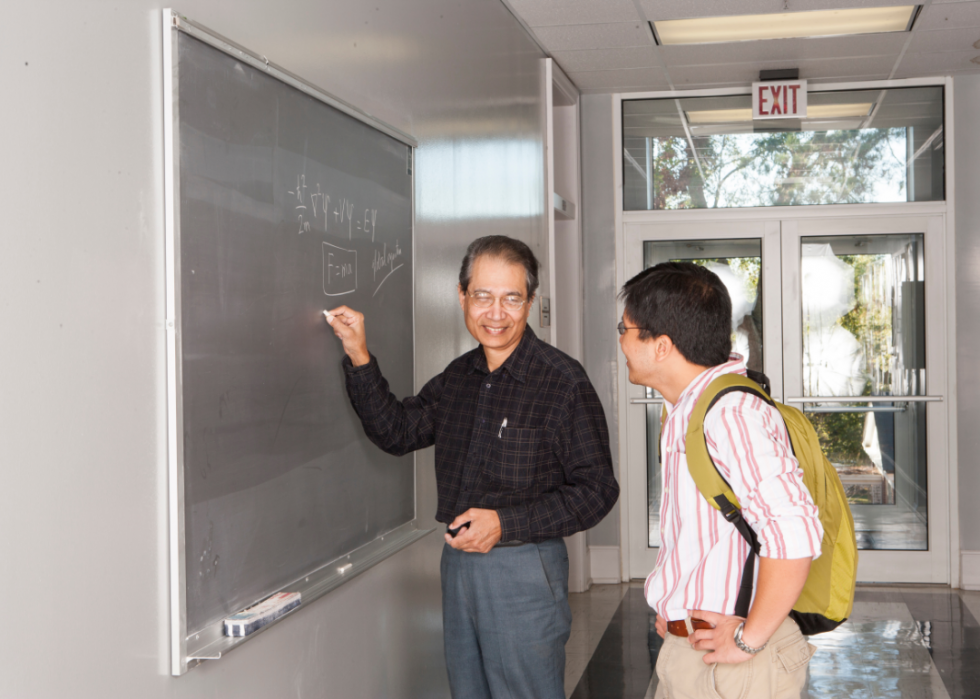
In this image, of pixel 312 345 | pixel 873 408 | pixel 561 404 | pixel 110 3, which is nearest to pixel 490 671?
pixel 561 404

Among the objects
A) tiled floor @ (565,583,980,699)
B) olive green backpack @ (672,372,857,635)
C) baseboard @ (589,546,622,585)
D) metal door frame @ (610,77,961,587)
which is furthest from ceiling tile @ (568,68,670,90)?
olive green backpack @ (672,372,857,635)

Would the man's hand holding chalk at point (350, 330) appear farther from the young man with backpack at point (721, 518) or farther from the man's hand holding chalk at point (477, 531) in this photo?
the young man with backpack at point (721, 518)

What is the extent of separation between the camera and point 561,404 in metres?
2.04

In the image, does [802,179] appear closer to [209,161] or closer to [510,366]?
[510,366]

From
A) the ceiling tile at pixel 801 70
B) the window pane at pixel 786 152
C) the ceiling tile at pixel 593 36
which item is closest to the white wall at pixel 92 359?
the ceiling tile at pixel 593 36

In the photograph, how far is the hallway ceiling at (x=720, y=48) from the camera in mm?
3951

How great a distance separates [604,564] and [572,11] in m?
3.17

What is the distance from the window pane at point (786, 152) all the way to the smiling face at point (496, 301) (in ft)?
11.8

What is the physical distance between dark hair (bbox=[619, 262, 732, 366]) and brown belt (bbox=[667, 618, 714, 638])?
16.9 inches

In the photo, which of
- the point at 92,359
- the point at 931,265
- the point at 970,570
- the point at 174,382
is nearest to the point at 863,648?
the point at 970,570

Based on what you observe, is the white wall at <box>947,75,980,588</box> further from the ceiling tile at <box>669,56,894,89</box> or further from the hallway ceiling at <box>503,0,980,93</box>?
the ceiling tile at <box>669,56,894,89</box>

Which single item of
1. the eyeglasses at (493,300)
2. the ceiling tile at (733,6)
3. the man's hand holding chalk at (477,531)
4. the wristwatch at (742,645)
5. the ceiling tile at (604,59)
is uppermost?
the ceiling tile at (604,59)

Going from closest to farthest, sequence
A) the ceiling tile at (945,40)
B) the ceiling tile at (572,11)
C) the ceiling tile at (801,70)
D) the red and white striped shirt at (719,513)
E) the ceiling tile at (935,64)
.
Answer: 1. the red and white striped shirt at (719,513)
2. the ceiling tile at (572,11)
3. the ceiling tile at (945,40)
4. the ceiling tile at (935,64)
5. the ceiling tile at (801,70)

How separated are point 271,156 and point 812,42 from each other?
11.9 ft
